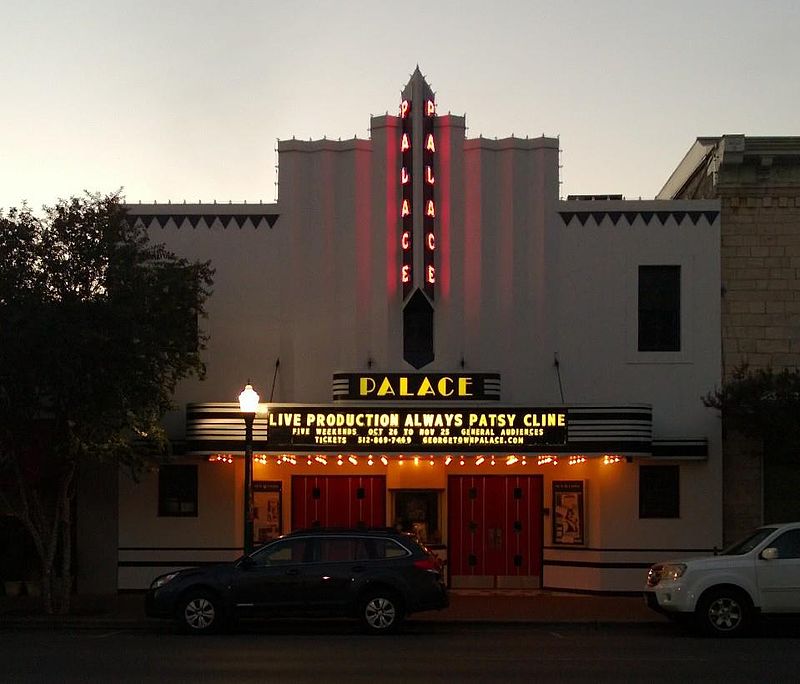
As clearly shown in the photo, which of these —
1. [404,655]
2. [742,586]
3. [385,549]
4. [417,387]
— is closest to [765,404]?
[742,586]

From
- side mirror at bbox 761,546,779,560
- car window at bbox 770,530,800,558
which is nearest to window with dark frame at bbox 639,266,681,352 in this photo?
car window at bbox 770,530,800,558

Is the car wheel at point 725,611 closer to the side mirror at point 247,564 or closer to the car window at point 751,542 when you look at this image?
the car window at point 751,542

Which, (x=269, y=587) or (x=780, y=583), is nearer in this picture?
(x=780, y=583)

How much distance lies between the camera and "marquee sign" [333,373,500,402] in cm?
2264

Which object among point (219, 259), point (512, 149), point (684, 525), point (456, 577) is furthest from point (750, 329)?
point (219, 259)

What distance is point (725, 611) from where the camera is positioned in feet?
59.0

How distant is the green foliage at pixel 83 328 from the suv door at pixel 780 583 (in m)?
10.2

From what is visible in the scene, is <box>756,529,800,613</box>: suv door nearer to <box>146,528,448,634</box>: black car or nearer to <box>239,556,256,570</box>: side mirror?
<box>146,528,448,634</box>: black car

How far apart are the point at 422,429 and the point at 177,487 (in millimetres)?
5363

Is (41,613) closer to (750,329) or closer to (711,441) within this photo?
(711,441)

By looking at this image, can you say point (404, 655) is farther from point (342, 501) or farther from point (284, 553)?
point (342, 501)

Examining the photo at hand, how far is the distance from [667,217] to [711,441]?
14.7 feet

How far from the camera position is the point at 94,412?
65.3 ft

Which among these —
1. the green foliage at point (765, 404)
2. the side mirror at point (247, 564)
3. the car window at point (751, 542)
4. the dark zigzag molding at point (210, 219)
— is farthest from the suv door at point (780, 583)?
the dark zigzag molding at point (210, 219)
